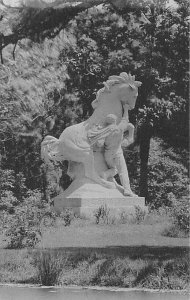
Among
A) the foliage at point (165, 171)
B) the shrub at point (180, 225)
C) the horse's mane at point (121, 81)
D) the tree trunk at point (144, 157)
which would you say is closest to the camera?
the shrub at point (180, 225)

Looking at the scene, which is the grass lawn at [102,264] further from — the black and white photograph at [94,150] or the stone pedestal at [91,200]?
the stone pedestal at [91,200]

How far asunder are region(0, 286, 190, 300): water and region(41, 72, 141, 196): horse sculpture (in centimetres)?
1053

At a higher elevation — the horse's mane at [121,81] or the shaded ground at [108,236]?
the horse's mane at [121,81]

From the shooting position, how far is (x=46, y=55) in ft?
98.9

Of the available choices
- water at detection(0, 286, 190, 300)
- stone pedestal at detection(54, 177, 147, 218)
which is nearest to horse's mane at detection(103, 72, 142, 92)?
stone pedestal at detection(54, 177, 147, 218)

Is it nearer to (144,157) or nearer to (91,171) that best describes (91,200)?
(91,171)

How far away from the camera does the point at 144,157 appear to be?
98.9 feet

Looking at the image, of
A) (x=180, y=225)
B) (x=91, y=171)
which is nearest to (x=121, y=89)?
(x=91, y=171)

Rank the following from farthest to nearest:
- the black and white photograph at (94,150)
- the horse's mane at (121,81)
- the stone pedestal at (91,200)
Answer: the horse's mane at (121,81) < the stone pedestal at (91,200) < the black and white photograph at (94,150)

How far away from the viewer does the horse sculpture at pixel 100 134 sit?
2119cm

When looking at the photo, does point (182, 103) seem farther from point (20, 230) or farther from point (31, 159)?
point (20, 230)

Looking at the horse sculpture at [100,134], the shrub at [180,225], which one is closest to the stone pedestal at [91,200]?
the horse sculpture at [100,134]

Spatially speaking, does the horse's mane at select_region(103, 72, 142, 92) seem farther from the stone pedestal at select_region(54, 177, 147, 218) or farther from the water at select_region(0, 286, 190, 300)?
the water at select_region(0, 286, 190, 300)

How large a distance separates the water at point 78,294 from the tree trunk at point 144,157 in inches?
730
